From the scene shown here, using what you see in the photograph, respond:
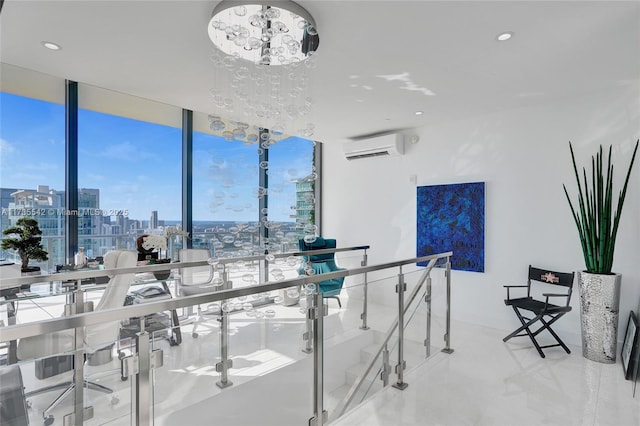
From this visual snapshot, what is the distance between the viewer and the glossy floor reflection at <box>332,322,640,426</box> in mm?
2402

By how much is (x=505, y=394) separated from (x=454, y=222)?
2.52m

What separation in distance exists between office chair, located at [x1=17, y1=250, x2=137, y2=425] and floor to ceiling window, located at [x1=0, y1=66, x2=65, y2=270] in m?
1.21

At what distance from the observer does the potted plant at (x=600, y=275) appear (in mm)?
3295

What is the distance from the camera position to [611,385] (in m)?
2.90

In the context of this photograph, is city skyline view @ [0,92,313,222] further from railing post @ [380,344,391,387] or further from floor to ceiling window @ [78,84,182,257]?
railing post @ [380,344,391,387]

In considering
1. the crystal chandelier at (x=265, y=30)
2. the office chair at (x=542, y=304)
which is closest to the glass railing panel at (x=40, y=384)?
the crystal chandelier at (x=265, y=30)

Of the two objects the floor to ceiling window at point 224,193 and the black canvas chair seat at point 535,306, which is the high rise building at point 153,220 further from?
the black canvas chair seat at point 535,306

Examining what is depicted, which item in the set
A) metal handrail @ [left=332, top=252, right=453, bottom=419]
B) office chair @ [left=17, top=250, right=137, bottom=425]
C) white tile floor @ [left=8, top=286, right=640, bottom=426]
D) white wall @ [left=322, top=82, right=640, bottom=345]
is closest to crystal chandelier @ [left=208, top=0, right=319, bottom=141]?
office chair @ [left=17, top=250, right=137, bottom=425]

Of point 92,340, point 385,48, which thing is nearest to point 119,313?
point 92,340

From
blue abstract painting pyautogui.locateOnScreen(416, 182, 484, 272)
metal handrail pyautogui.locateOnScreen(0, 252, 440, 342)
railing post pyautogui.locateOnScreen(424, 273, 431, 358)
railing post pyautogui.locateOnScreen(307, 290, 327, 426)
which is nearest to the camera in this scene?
metal handrail pyautogui.locateOnScreen(0, 252, 440, 342)

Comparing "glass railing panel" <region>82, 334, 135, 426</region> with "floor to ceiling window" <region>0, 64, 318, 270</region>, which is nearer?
"glass railing panel" <region>82, 334, 135, 426</region>

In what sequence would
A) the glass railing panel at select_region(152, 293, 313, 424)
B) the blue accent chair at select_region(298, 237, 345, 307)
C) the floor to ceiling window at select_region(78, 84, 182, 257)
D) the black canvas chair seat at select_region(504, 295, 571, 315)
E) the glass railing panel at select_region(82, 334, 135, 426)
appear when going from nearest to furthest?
the glass railing panel at select_region(82, 334, 135, 426) → the glass railing panel at select_region(152, 293, 313, 424) → the black canvas chair seat at select_region(504, 295, 571, 315) → the floor to ceiling window at select_region(78, 84, 182, 257) → the blue accent chair at select_region(298, 237, 345, 307)

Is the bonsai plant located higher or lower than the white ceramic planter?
higher

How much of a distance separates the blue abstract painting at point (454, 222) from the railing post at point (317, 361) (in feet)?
10.4
